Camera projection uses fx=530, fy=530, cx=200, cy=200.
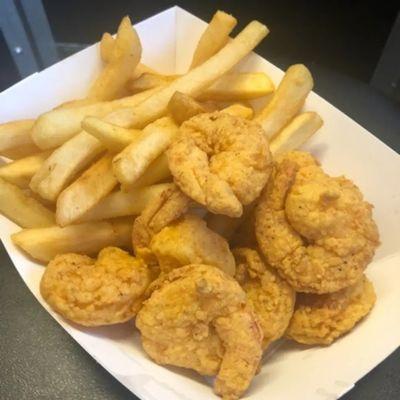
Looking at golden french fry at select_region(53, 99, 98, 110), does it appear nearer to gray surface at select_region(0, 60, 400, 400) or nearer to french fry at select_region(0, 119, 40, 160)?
french fry at select_region(0, 119, 40, 160)

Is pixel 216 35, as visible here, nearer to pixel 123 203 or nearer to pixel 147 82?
pixel 147 82

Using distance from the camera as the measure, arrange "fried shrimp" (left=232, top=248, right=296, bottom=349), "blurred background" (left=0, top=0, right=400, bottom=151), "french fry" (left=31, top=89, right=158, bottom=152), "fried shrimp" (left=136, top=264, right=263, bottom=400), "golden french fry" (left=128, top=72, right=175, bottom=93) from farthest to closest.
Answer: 1. "blurred background" (left=0, top=0, right=400, bottom=151)
2. "golden french fry" (left=128, top=72, right=175, bottom=93)
3. "french fry" (left=31, top=89, right=158, bottom=152)
4. "fried shrimp" (left=232, top=248, right=296, bottom=349)
5. "fried shrimp" (left=136, top=264, right=263, bottom=400)

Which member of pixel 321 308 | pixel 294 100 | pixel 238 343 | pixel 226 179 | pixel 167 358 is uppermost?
pixel 294 100

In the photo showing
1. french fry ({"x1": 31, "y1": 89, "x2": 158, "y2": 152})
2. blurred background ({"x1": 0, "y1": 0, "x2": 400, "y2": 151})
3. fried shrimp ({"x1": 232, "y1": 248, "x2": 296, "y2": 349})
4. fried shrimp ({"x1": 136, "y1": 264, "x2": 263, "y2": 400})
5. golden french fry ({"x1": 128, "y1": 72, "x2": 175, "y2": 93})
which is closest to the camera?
fried shrimp ({"x1": 136, "y1": 264, "x2": 263, "y2": 400})

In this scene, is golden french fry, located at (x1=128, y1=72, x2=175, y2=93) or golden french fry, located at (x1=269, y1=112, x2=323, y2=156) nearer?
golden french fry, located at (x1=269, y1=112, x2=323, y2=156)

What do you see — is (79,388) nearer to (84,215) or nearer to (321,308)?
(84,215)

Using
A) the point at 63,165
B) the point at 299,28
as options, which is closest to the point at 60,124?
the point at 63,165

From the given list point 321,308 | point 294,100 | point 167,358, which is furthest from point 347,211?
point 167,358

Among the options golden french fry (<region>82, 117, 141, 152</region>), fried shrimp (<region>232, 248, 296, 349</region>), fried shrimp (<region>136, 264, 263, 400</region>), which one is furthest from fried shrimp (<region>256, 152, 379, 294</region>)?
golden french fry (<region>82, 117, 141, 152</region>)
